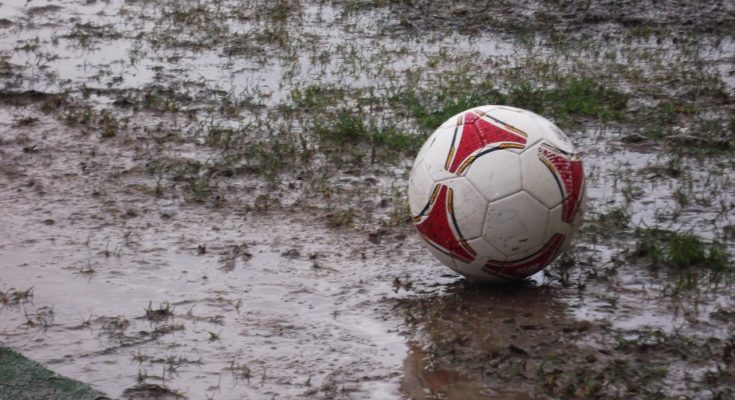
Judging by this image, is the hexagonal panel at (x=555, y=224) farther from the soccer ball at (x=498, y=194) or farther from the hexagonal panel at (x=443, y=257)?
the hexagonal panel at (x=443, y=257)

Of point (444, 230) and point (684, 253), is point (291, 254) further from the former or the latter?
point (684, 253)

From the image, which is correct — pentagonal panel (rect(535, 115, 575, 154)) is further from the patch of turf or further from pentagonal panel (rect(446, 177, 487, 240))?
the patch of turf

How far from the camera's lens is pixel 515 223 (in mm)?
5242

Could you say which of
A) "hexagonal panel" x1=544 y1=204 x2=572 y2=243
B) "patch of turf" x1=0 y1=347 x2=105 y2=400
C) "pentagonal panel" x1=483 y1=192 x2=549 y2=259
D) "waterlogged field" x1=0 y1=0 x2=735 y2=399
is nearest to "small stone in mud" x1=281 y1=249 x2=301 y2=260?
"waterlogged field" x1=0 y1=0 x2=735 y2=399

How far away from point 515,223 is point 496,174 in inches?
9.6

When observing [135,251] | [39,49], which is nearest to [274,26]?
[39,49]

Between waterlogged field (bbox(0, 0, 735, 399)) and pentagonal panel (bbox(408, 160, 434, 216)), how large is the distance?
481 mm

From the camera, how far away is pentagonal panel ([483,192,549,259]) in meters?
5.22

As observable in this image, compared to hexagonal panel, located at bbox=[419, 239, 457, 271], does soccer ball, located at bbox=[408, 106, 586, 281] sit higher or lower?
higher

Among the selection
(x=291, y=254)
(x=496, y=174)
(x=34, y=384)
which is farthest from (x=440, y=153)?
(x=34, y=384)

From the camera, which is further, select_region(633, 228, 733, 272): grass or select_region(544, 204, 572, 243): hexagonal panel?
select_region(633, 228, 733, 272): grass

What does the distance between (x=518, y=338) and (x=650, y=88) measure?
4.82 metres

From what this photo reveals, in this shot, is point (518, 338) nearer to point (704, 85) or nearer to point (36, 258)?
point (36, 258)

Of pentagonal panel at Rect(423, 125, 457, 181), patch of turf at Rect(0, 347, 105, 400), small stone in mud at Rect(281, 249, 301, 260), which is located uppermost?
pentagonal panel at Rect(423, 125, 457, 181)
